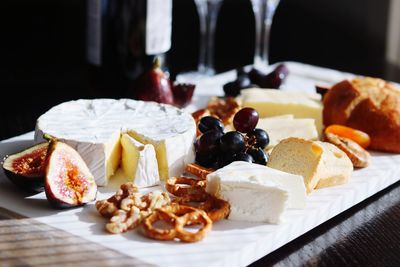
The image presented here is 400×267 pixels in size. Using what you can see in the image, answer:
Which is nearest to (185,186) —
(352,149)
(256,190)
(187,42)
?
(256,190)

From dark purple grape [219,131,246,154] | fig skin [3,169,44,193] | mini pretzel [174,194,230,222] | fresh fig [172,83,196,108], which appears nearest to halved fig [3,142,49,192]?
fig skin [3,169,44,193]

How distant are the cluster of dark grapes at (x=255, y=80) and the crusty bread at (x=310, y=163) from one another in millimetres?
605

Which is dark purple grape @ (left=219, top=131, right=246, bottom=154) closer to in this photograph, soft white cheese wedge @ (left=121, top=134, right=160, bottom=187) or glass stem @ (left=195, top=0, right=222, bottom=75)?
soft white cheese wedge @ (left=121, top=134, right=160, bottom=187)

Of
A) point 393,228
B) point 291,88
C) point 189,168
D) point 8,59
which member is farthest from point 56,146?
point 8,59

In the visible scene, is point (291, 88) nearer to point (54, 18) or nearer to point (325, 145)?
point (325, 145)

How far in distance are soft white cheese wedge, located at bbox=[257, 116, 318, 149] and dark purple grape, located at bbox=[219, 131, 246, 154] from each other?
0.18 m

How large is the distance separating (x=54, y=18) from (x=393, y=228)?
1764 mm

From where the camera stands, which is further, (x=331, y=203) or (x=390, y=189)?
(x=390, y=189)

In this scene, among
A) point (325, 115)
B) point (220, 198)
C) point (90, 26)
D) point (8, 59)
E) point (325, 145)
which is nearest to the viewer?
point (220, 198)

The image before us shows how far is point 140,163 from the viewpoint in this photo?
175 centimetres

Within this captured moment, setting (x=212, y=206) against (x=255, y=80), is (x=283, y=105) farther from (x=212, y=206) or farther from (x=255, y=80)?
(x=212, y=206)

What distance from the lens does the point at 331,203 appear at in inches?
66.9

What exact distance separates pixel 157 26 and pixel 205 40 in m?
0.41

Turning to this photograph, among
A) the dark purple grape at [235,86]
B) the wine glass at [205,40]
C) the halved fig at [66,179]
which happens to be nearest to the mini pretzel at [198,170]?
the halved fig at [66,179]
